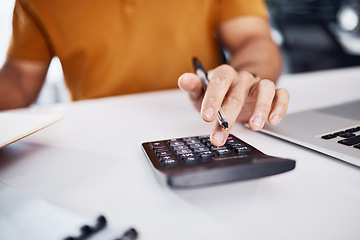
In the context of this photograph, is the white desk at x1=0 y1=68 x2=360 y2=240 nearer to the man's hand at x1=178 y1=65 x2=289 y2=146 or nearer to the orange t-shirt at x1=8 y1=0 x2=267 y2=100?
the man's hand at x1=178 y1=65 x2=289 y2=146

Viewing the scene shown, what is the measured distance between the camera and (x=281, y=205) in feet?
0.79

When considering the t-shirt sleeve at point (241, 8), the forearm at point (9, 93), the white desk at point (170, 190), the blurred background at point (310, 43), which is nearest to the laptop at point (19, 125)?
the white desk at point (170, 190)

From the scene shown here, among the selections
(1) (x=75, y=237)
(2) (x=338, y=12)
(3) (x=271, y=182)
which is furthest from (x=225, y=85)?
(2) (x=338, y=12)

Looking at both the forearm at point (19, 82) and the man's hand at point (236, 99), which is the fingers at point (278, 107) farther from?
the forearm at point (19, 82)

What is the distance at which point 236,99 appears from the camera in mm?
375

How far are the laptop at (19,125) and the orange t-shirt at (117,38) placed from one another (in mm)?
397

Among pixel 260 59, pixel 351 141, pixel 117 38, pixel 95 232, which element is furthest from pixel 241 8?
pixel 95 232

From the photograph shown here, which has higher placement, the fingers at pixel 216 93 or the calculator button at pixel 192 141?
the fingers at pixel 216 93

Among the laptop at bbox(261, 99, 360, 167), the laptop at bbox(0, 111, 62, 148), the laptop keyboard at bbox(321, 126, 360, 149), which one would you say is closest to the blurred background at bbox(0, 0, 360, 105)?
the laptop at bbox(0, 111, 62, 148)

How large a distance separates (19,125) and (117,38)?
1.53 ft

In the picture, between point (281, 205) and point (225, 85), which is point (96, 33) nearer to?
point (225, 85)

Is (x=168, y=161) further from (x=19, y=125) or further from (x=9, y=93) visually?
(x=9, y=93)

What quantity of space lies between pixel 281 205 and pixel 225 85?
0.58 feet

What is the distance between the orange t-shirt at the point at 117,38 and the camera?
750mm
